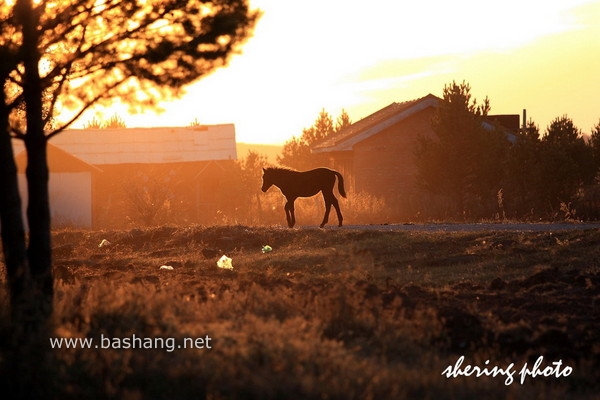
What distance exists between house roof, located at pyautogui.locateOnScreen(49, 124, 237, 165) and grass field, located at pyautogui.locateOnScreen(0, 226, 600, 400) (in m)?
42.1

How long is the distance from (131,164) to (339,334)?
51580 mm

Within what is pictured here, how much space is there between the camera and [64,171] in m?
54.0

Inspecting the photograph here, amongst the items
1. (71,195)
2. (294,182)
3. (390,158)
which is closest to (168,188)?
(71,195)

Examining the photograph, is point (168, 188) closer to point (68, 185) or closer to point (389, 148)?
point (68, 185)

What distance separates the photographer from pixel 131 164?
62.7 meters

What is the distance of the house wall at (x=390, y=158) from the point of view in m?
52.2

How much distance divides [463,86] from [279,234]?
16857mm

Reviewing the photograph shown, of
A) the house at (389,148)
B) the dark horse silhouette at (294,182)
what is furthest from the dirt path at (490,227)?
the house at (389,148)

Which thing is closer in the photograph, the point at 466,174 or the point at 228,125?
the point at 466,174

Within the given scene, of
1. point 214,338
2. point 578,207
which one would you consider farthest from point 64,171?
point 214,338

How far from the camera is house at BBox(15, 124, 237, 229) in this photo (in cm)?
5372

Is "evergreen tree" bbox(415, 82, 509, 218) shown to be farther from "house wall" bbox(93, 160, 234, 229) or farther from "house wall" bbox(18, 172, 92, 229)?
"house wall" bbox(18, 172, 92, 229)

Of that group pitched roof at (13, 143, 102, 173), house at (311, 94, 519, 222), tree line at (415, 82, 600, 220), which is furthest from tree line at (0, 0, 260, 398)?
pitched roof at (13, 143, 102, 173)

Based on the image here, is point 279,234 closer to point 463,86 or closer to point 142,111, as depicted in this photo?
point 142,111
